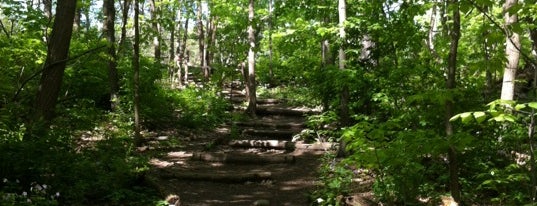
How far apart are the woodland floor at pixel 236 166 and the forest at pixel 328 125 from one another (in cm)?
5

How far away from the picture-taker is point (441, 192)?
19.0ft

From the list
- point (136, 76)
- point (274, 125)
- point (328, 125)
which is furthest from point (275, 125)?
point (136, 76)

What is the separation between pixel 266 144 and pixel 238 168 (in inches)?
74.1

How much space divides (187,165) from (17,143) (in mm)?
4330

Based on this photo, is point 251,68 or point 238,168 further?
point 251,68

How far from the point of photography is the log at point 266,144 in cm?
1080

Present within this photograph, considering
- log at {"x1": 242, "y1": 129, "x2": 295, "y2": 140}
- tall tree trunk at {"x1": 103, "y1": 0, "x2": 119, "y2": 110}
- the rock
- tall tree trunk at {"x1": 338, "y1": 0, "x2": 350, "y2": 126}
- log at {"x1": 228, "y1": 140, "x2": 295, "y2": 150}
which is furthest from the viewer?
log at {"x1": 242, "y1": 129, "x2": 295, "y2": 140}

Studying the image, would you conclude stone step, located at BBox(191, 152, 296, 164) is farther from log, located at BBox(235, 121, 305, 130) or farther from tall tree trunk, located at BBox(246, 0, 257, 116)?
tall tree trunk, located at BBox(246, 0, 257, 116)

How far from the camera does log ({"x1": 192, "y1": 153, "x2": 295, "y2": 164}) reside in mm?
9633

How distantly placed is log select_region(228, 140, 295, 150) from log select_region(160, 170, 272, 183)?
2.48 metres

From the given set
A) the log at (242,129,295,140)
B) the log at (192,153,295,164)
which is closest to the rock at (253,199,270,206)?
the log at (192,153,295,164)

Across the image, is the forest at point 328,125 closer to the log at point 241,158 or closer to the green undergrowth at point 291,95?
the log at point 241,158

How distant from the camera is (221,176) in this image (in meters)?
8.30

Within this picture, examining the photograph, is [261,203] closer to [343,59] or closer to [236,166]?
[236,166]
